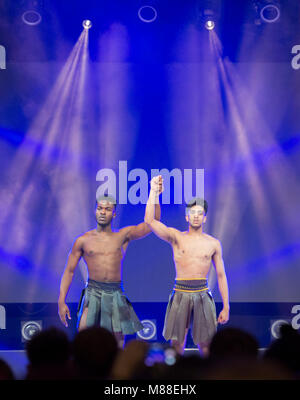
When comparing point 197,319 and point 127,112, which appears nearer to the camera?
point 197,319

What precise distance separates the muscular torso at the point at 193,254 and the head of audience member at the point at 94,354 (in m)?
3.21

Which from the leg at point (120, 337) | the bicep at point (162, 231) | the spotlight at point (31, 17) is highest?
the spotlight at point (31, 17)

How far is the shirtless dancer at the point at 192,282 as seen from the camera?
5.31 meters

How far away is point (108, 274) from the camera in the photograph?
18.2ft

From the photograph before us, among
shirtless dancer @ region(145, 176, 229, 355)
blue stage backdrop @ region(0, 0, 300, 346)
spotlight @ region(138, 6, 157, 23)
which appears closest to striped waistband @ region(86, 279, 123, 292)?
shirtless dancer @ region(145, 176, 229, 355)

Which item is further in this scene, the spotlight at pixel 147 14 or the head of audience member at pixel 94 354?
the spotlight at pixel 147 14

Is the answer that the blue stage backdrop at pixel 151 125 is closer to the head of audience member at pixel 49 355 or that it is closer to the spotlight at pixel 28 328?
the spotlight at pixel 28 328

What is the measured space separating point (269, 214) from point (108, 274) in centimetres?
226

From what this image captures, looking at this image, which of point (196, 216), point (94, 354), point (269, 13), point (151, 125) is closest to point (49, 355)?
point (94, 354)

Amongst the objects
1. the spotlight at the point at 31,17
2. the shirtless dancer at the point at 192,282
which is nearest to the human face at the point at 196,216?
the shirtless dancer at the point at 192,282

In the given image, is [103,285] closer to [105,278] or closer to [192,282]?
[105,278]

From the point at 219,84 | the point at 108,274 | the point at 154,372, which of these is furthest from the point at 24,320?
the point at 154,372

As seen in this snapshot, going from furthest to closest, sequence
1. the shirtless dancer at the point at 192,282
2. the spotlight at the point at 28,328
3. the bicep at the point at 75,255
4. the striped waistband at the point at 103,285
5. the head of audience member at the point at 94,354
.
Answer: the spotlight at the point at 28,328 < the bicep at the point at 75,255 < the striped waistband at the point at 103,285 < the shirtless dancer at the point at 192,282 < the head of audience member at the point at 94,354
